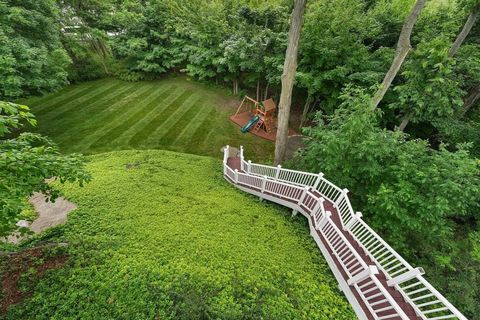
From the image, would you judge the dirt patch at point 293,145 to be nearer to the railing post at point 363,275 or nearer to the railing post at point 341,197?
the railing post at point 341,197

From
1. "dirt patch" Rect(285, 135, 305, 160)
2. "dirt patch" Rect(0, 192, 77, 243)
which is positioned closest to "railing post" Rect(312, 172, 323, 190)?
"dirt patch" Rect(285, 135, 305, 160)

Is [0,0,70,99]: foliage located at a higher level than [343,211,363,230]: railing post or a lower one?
higher

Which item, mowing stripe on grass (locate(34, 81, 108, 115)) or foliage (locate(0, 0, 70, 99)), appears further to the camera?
mowing stripe on grass (locate(34, 81, 108, 115))

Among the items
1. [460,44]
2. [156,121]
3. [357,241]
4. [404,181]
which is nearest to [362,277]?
[357,241]

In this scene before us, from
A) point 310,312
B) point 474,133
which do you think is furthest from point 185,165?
point 474,133

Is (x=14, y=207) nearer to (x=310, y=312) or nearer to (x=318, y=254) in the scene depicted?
(x=310, y=312)

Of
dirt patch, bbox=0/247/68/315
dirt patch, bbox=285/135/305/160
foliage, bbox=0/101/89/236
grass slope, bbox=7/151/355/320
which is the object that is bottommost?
dirt patch, bbox=285/135/305/160

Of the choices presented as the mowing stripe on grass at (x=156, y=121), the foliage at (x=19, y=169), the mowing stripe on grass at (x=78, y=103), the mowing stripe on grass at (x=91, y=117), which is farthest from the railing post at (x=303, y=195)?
the mowing stripe on grass at (x=78, y=103)

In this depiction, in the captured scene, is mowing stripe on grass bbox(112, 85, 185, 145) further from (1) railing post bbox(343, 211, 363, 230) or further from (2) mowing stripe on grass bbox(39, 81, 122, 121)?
(1) railing post bbox(343, 211, 363, 230)
